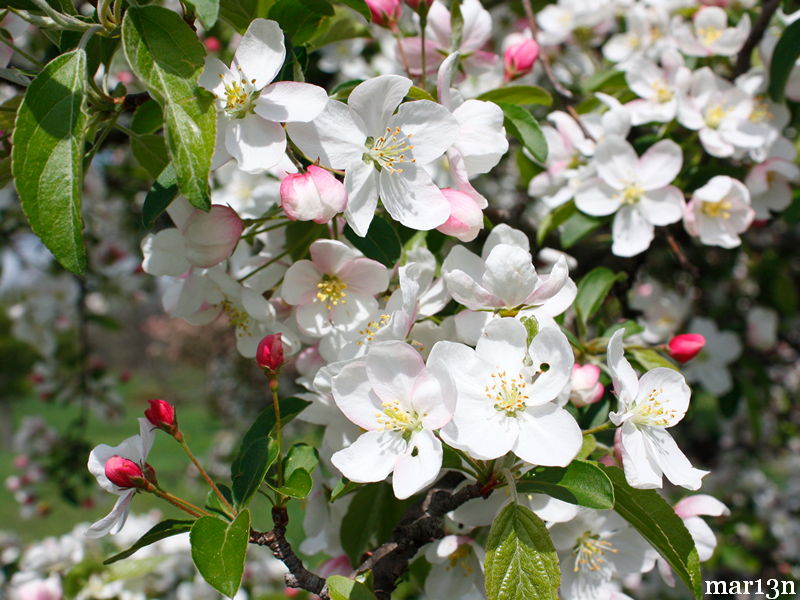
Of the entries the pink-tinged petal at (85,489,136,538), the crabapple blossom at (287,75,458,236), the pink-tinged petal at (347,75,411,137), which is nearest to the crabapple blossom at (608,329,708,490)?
the crabapple blossom at (287,75,458,236)

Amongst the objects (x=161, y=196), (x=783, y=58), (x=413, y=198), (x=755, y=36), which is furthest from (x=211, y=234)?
(x=755, y=36)

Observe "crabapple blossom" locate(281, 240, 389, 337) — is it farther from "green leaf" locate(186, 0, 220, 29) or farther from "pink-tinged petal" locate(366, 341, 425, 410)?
"green leaf" locate(186, 0, 220, 29)

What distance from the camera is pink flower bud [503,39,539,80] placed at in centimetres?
145

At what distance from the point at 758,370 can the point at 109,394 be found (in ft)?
9.69

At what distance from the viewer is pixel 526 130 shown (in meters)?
1.23

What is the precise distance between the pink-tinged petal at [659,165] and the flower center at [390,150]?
658mm

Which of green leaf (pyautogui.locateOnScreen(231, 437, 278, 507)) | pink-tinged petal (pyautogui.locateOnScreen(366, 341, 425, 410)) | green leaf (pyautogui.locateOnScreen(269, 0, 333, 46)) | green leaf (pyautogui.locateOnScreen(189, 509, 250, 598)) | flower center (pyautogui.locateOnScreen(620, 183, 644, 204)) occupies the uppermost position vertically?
green leaf (pyautogui.locateOnScreen(269, 0, 333, 46))

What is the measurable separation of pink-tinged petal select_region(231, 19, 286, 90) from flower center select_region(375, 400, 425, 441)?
455 mm

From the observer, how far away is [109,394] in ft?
11.7

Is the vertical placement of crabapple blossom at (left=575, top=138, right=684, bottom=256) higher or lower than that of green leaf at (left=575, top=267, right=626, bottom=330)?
higher

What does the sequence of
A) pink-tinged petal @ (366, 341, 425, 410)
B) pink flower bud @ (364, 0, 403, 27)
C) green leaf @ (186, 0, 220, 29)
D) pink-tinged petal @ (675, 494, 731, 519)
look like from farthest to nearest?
pink flower bud @ (364, 0, 403, 27) < pink-tinged petal @ (675, 494, 731, 519) < pink-tinged petal @ (366, 341, 425, 410) < green leaf @ (186, 0, 220, 29)

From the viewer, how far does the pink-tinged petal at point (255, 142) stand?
0.90 meters

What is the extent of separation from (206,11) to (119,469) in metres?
0.59

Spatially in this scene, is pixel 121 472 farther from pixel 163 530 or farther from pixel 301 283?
pixel 301 283
